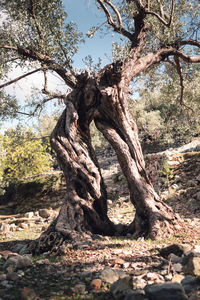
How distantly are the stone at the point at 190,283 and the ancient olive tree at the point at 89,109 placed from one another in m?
3.18

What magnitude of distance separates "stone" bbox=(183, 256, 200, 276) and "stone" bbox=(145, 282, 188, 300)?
3.50 ft

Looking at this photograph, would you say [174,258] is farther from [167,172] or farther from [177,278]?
[167,172]

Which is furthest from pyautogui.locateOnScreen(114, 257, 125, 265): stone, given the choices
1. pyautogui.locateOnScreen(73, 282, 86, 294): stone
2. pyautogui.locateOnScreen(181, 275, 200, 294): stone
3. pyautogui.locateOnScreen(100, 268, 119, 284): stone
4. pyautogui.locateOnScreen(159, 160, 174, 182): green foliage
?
pyautogui.locateOnScreen(159, 160, 174, 182): green foliage

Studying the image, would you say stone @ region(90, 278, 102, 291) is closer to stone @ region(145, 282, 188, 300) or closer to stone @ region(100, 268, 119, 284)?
stone @ region(100, 268, 119, 284)

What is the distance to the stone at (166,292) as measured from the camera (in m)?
3.02

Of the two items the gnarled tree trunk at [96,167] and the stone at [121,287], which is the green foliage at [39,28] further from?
the stone at [121,287]

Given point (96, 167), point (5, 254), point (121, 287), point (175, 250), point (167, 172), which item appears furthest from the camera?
point (167, 172)

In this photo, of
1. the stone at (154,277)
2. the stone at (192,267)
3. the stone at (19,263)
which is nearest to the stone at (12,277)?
the stone at (19,263)

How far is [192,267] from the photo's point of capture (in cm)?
409

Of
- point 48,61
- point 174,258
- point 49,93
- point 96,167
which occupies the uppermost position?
point 48,61

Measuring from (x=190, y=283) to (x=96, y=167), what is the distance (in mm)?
4884

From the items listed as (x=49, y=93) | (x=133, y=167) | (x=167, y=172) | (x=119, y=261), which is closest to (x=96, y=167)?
(x=133, y=167)

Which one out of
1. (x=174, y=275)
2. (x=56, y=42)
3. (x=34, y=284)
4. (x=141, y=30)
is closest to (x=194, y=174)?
(x=141, y=30)

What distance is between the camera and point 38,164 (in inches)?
838
